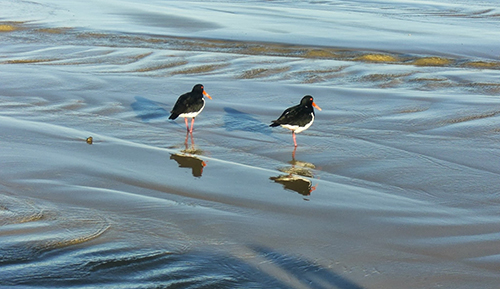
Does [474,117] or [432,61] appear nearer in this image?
[474,117]

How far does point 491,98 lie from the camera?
11555mm

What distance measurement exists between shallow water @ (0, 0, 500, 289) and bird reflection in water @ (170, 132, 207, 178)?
38mm

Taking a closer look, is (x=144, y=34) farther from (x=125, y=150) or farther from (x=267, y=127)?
(x=125, y=150)

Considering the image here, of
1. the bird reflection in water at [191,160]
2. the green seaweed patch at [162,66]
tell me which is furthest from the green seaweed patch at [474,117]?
the green seaweed patch at [162,66]

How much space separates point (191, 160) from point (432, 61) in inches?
362

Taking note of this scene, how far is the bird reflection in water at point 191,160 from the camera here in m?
7.86

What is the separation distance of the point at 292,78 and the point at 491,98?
3978mm

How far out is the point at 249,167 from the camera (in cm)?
794

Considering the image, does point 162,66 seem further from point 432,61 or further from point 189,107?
point 432,61

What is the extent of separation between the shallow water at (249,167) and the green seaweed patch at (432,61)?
72mm

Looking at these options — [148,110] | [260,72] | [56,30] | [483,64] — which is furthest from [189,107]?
[56,30]

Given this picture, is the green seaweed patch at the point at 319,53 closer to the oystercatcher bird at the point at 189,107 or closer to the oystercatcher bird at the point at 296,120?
the oystercatcher bird at the point at 189,107

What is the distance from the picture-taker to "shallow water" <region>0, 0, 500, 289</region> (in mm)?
5199

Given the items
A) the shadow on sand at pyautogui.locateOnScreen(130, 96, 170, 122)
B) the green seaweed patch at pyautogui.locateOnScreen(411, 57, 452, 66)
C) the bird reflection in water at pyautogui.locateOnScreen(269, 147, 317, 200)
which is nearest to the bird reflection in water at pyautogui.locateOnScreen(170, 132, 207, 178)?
the bird reflection in water at pyautogui.locateOnScreen(269, 147, 317, 200)
